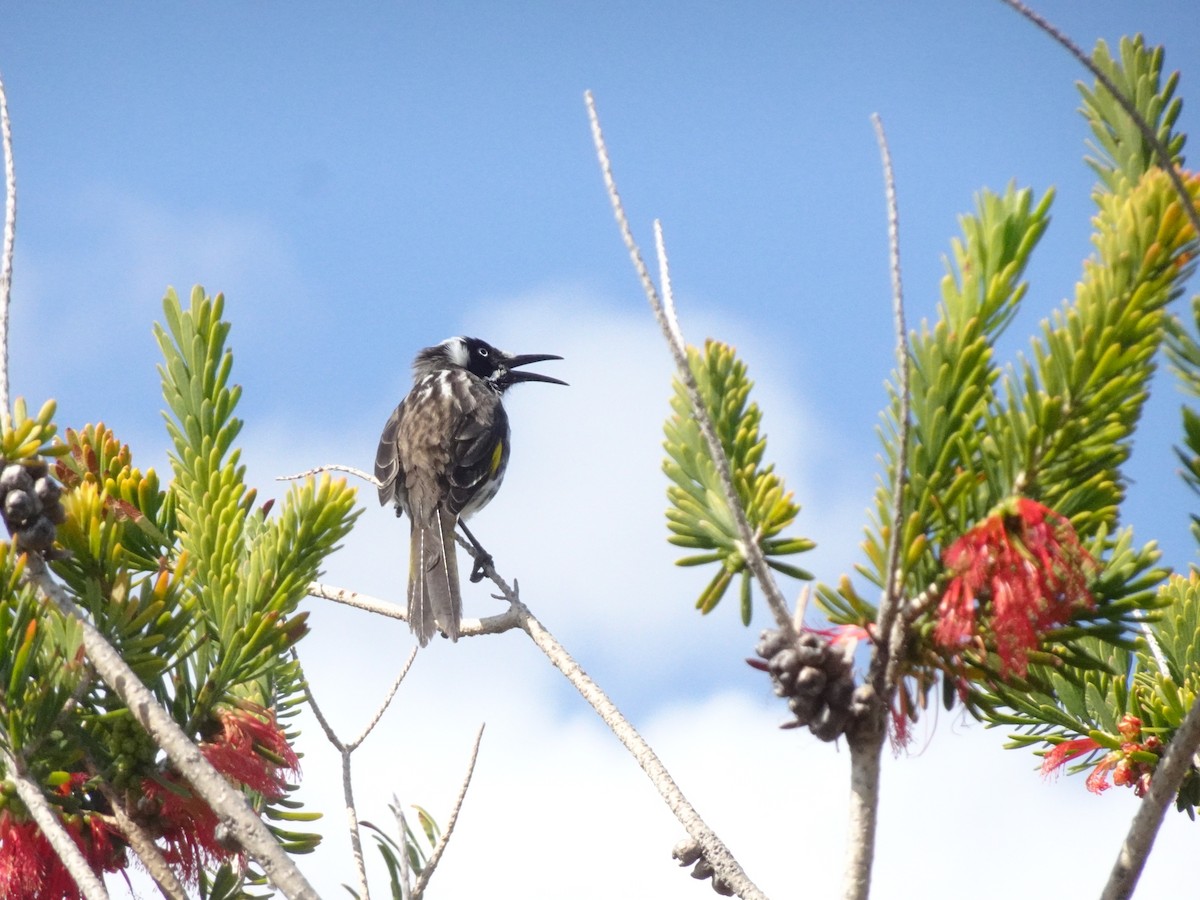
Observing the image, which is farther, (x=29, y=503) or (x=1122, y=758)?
(x=1122, y=758)

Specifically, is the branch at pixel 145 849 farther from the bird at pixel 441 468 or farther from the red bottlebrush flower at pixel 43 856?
the bird at pixel 441 468

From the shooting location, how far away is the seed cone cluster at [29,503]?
5.94ft

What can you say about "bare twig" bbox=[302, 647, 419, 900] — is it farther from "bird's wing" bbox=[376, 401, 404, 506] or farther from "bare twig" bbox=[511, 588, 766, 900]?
"bird's wing" bbox=[376, 401, 404, 506]

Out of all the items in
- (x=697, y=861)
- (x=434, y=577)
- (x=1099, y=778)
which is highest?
(x=434, y=577)

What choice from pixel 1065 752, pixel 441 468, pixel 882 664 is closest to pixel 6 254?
pixel 882 664

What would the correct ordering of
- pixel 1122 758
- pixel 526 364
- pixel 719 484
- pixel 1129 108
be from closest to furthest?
pixel 1129 108 → pixel 719 484 → pixel 1122 758 → pixel 526 364

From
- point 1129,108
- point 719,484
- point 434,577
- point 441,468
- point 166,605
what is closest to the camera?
point 1129,108

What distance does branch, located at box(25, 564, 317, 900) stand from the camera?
140cm

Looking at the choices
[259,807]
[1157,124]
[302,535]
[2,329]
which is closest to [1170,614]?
[1157,124]

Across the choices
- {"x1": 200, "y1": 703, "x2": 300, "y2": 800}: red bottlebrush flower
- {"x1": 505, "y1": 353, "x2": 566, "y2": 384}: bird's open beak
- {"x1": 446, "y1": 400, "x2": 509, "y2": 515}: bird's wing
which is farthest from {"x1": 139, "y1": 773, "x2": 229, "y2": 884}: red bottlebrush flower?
{"x1": 505, "y1": 353, "x2": 566, "y2": 384}: bird's open beak

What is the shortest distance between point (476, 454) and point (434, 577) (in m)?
1.55

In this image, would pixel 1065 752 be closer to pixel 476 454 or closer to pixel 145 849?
pixel 145 849

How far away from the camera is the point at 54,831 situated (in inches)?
63.0

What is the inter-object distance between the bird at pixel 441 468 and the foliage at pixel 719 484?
13.8ft
